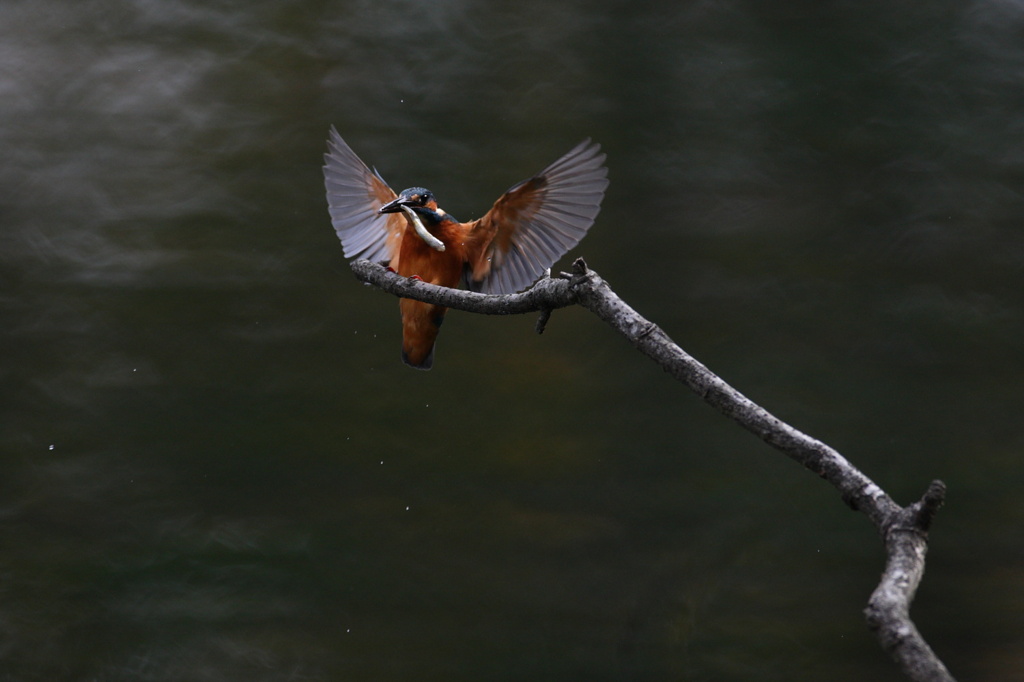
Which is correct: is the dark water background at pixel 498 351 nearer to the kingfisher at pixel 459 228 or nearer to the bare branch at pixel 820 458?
the kingfisher at pixel 459 228

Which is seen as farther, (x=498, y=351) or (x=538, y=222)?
(x=498, y=351)

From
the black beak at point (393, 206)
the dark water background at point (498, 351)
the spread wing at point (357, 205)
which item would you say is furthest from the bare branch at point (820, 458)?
the dark water background at point (498, 351)

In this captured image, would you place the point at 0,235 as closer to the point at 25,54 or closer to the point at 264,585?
the point at 25,54

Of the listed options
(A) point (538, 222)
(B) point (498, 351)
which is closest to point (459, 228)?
(A) point (538, 222)

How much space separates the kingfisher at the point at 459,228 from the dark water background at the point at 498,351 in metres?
0.83

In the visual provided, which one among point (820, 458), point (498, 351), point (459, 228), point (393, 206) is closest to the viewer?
point (820, 458)

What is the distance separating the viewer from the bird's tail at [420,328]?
164 cm

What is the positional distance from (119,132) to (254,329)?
716 millimetres

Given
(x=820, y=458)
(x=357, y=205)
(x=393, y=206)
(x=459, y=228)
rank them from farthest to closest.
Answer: (x=357, y=205) < (x=459, y=228) < (x=393, y=206) < (x=820, y=458)

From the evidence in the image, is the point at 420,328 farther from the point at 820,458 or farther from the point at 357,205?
the point at 820,458

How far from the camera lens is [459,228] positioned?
63.9 inches

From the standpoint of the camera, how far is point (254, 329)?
2545 millimetres

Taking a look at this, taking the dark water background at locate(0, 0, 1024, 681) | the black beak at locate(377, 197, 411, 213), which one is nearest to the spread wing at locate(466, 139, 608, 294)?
the black beak at locate(377, 197, 411, 213)

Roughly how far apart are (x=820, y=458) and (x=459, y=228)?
1.05 m
